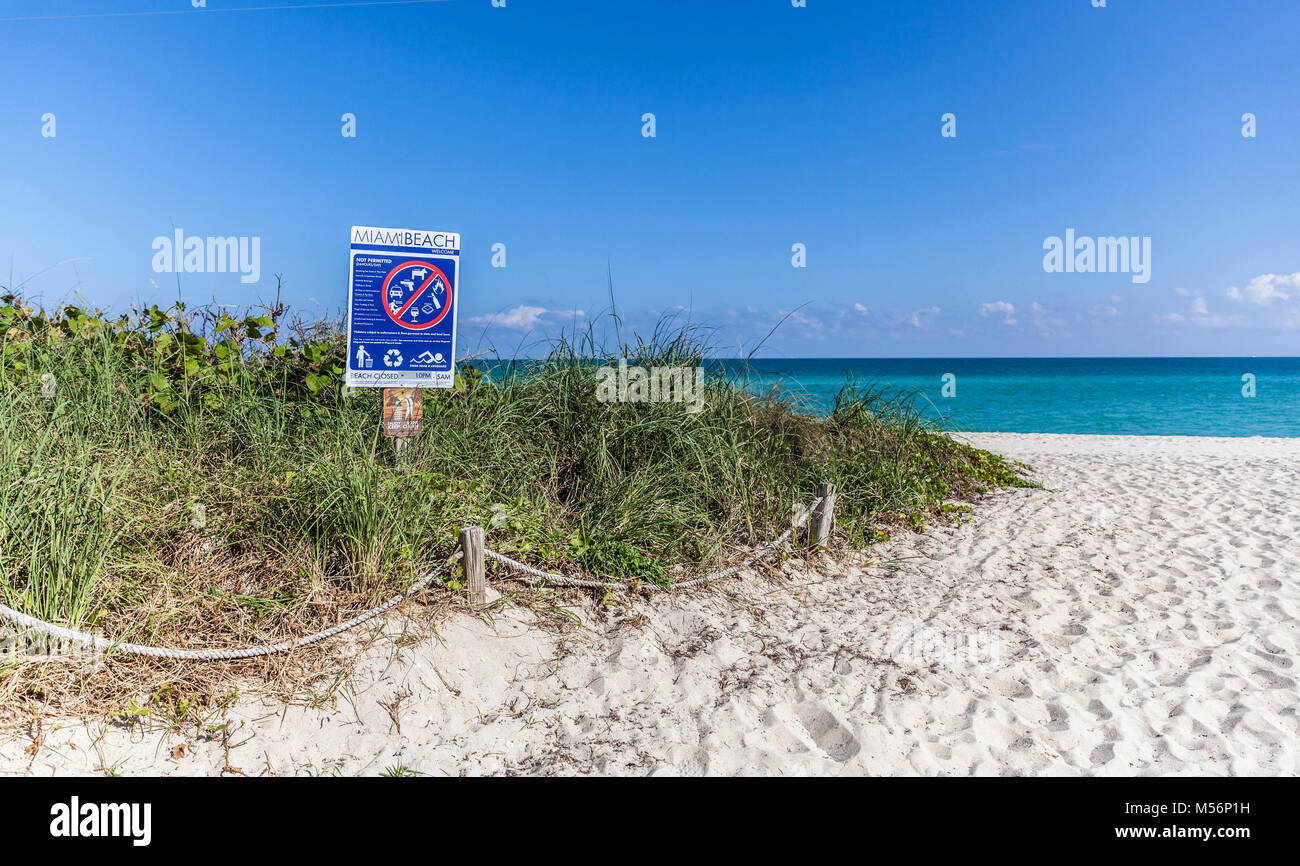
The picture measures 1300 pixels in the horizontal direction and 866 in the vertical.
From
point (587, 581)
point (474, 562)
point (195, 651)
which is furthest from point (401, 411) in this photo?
point (195, 651)

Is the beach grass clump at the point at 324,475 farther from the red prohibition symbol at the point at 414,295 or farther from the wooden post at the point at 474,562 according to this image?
the red prohibition symbol at the point at 414,295

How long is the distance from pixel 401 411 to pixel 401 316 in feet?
2.20

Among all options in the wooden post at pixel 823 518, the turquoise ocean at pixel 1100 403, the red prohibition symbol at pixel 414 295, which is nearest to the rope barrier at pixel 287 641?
the wooden post at pixel 823 518

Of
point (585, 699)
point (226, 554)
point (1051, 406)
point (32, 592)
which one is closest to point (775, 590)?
point (585, 699)

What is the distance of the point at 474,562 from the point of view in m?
3.99

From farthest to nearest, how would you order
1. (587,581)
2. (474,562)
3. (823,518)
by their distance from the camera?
1. (823,518)
2. (587,581)
3. (474,562)

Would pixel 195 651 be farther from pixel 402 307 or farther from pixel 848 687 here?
pixel 848 687

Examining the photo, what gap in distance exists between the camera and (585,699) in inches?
138

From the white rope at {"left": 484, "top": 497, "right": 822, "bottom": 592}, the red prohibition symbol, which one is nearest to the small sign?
the red prohibition symbol

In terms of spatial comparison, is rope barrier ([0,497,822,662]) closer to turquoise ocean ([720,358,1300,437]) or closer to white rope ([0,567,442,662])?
white rope ([0,567,442,662])

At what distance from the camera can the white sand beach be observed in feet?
9.86

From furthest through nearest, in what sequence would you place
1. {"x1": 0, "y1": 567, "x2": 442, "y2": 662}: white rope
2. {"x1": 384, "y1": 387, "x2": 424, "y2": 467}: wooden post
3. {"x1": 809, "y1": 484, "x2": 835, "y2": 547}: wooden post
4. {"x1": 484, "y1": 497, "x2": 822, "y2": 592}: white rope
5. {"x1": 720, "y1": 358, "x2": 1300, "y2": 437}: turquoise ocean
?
{"x1": 720, "y1": 358, "x2": 1300, "y2": 437}: turquoise ocean < {"x1": 809, "y1": 484, "x2": 835, "y2": 547}: wooden post < {"x1": 384, "y1": 387, "x2": 424, "y2": 467}: wooden post < {"x1": 484, "y1": 497, "x2": 822, "y2": 592}: white rope < {"x1": 0, "y1": 567, "x2": 442, "y2": 662}: white rope

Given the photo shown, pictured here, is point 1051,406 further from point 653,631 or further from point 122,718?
point 122,718

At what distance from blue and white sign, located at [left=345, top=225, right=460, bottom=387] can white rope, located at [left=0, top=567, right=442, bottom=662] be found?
1697mm
